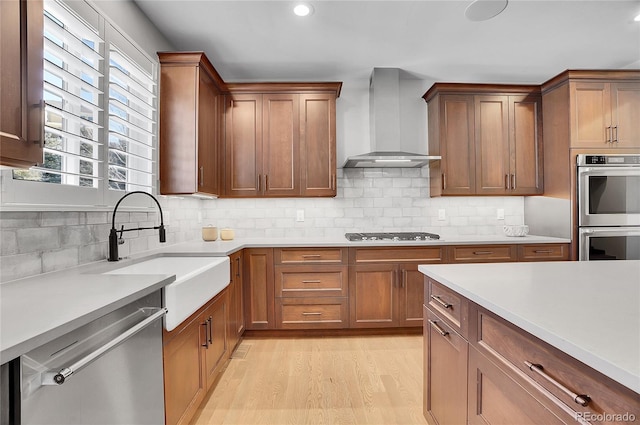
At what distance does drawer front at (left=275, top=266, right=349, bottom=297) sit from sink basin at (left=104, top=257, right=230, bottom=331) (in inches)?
34.1

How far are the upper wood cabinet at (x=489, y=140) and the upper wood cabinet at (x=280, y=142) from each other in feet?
3.86

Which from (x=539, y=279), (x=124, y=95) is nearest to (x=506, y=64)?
(x=539, y=279)

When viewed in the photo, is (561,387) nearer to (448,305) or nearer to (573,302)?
Result: (573,302)

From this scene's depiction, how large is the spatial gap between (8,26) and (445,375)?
6.57 feet

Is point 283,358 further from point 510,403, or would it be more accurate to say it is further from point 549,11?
point 549,11

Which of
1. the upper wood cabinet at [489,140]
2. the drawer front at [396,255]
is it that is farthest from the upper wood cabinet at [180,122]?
the upper wood cabinet at [489,140]

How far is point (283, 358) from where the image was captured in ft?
8.18

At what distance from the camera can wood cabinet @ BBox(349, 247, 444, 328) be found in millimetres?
2906

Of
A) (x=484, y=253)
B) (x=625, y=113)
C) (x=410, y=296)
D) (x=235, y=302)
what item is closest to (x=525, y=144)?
(x=625, y=113)

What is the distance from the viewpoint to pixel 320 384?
82.7 inches

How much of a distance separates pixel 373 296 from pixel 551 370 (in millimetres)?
2186

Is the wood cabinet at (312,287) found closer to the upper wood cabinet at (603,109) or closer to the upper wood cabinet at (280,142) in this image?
the upper wood cabinet at (280,142)

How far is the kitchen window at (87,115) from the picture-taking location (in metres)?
1.42

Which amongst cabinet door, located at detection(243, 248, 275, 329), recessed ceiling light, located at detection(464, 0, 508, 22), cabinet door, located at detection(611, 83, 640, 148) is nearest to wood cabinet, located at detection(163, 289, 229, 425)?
cabinet door, located at detection(243, 248, 275, 329)
